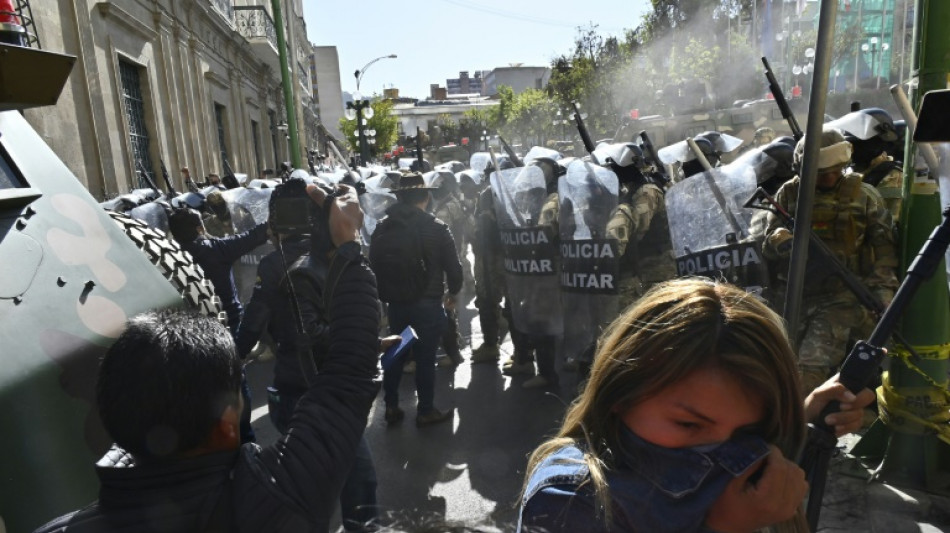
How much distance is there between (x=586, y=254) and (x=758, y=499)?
309cm

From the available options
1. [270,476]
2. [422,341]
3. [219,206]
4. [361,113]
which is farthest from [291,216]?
[361,113]

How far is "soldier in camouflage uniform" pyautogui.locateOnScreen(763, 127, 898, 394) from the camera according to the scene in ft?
11.3

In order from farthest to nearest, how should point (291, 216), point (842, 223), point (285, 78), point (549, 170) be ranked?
1. point (285, 78)
2. point (549, 170)
3. point (842, 223)
4. point (291, 216)

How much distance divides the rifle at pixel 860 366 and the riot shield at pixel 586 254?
2521 millimetres

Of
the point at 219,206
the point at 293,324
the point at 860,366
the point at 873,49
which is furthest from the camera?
the point at 873,49

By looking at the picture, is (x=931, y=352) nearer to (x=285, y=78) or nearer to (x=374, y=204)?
(x=374, y=204)

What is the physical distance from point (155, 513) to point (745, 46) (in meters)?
42.7

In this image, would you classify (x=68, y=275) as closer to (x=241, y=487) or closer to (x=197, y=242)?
(x=241, y=487)

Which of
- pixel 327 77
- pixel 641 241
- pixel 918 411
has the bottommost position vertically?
pixel 918 411

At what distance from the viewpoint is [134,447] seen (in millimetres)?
1152

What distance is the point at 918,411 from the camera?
10.6 ft

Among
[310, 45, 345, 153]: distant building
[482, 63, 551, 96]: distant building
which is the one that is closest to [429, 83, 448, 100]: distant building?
[482, 63, 551, 96]: distant building

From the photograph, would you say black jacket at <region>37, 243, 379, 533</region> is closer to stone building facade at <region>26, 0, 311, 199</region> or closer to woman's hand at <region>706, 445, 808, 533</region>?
woman's hand at <region>706, 445, 808, 533</region>

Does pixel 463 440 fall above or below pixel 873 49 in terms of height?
below
